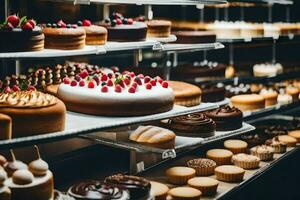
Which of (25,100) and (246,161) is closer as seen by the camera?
(25,100)

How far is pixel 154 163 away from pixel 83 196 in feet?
5.00

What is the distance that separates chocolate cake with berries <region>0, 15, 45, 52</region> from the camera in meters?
3.34

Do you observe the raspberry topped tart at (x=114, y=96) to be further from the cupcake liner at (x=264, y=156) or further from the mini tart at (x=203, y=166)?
the cupcake liner at (x=264, y=156)

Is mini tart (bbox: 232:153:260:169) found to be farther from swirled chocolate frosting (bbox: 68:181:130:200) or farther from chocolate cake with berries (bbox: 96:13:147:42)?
swirled chocolate frosting (bbox: 68:181:130:200)

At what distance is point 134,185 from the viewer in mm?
3592

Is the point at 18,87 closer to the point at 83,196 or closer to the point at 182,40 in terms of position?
the point at 83,196

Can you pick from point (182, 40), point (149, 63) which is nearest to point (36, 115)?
point (182, 40)

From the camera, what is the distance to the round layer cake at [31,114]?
3.16m

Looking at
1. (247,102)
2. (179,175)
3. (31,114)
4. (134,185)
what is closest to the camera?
(31,114)

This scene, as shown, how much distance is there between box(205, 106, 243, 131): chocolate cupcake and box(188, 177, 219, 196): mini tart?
2.59 feet

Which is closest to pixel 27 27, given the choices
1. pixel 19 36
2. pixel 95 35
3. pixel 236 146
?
pixel 19 36

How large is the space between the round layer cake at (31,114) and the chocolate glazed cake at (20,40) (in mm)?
300

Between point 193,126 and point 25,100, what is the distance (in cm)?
174

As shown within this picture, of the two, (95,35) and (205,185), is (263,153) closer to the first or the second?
(205,185)
